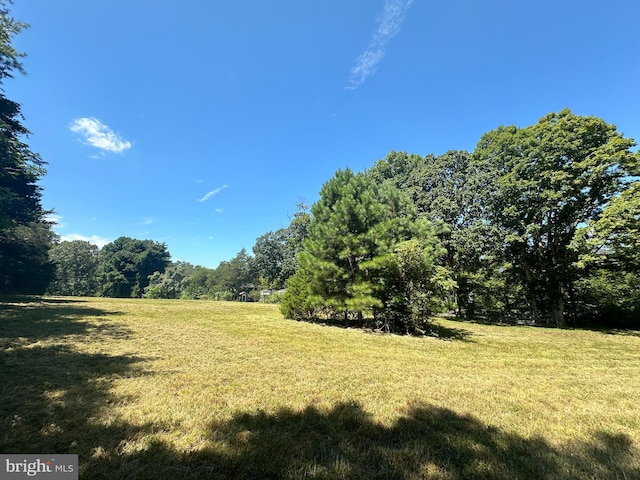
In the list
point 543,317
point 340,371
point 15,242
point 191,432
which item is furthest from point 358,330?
point 15,242

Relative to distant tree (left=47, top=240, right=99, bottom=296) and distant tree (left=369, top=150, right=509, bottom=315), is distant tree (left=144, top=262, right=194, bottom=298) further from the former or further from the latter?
distant tree (left=369, top=150, right=509, bottom=315)

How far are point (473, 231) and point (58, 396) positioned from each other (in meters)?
16.9

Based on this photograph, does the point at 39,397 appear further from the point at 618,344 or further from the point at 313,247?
the point at 618,344

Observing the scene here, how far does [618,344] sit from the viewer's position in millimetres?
9234

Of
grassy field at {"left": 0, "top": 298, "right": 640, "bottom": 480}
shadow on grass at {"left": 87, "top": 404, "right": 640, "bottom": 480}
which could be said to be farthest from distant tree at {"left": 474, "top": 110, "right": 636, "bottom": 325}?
shadow on grass at {"left": 87, "top": 404, "right": 640, "bottom": 480}

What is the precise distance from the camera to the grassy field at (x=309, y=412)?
2.23 meters

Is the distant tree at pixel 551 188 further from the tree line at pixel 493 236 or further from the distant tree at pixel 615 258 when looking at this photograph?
the distant tree at pixel 615 258

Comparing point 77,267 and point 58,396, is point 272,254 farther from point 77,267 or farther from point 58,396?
point 77,267

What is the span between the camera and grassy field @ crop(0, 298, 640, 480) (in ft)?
7.32

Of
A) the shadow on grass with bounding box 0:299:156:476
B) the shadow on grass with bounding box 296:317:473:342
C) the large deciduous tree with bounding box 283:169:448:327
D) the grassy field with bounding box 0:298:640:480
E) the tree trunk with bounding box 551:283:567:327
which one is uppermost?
the large deciduous tree with bounding box 283:169:448:327

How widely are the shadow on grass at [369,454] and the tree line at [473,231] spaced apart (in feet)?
23.0

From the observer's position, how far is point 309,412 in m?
3.17

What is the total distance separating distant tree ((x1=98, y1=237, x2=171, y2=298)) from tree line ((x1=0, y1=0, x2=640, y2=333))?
81.6ft

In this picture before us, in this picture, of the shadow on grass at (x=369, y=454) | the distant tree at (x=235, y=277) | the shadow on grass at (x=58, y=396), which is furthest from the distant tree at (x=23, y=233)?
the distant tree at (x=235, y=277)
